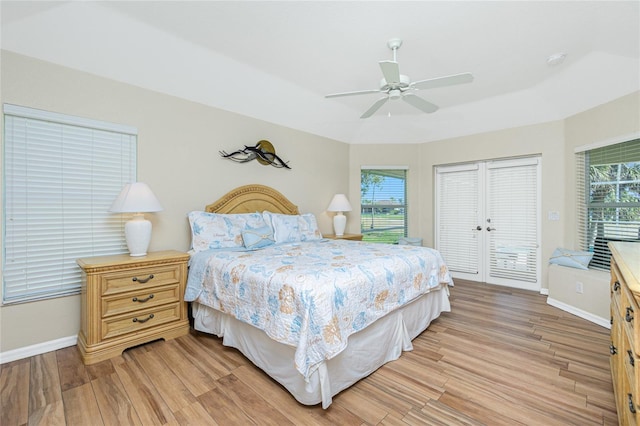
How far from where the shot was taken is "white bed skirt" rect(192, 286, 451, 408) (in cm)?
176

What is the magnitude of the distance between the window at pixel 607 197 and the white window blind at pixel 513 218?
59 centimetres

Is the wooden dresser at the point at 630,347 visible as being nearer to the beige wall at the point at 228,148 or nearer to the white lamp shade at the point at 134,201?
the beige wall at the point at 228,148

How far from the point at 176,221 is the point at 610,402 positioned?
12.7 ft

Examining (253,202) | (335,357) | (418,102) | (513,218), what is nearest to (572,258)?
(513,218)

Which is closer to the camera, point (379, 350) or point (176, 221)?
point (379, 350)

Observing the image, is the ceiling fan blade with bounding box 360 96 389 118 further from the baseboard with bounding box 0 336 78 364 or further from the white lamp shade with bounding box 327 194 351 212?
the baseboard with bounding box 0 336 78 364

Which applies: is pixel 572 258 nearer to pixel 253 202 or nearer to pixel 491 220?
pixel 491 220

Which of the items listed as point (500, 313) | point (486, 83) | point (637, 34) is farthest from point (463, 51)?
point (500, 313)

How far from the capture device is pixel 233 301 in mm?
2215

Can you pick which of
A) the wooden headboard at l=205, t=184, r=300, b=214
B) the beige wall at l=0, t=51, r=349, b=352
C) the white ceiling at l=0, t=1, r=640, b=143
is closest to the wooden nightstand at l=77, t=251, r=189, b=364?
the beige wall at l=0, t=51, r=349, b=352

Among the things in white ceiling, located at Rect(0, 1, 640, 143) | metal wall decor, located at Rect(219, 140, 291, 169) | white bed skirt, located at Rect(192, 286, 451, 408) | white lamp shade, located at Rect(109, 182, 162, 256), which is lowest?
white bed skirt, located at Rect(192, 286, 451, 408)

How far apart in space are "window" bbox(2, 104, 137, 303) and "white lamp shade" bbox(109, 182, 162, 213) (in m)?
0.33

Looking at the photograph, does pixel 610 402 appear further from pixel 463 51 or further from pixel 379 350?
pixel 463 51

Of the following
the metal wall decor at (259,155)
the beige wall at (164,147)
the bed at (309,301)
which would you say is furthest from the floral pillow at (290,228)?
the metal wall decor at (259,155)
